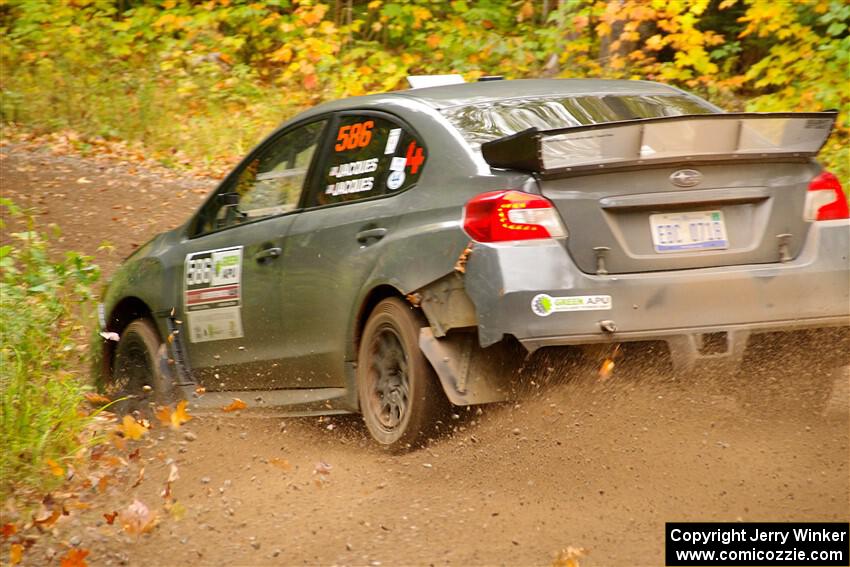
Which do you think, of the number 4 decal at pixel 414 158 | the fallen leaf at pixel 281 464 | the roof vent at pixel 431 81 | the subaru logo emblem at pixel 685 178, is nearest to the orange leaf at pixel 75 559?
the fallen leaf at pixel 281 464

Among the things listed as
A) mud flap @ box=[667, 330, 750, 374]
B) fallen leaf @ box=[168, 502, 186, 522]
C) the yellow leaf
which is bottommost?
the yellow leaf

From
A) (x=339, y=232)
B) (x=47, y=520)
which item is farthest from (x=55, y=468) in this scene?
(x=339, y=232)

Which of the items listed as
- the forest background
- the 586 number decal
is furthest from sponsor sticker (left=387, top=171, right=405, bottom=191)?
the forest background

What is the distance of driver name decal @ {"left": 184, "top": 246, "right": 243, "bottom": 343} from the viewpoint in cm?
633

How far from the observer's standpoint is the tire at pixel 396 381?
197 inches

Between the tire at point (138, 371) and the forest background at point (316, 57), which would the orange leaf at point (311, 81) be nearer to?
the forest background at point (316, 57)

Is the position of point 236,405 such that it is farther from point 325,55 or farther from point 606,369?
point 325,55

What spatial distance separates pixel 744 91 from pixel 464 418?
35.0ft

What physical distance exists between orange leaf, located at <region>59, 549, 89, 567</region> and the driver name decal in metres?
2.24

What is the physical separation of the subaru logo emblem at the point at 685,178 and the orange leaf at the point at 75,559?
2586 millimetres

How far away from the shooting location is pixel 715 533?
4137 millimetres

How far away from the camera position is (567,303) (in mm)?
4531

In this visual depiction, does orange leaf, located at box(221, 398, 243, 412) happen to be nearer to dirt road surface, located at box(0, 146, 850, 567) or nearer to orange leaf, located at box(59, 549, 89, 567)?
dirt road surface, located at box(0, 146, 850, 567)

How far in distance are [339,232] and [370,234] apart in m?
0.28
